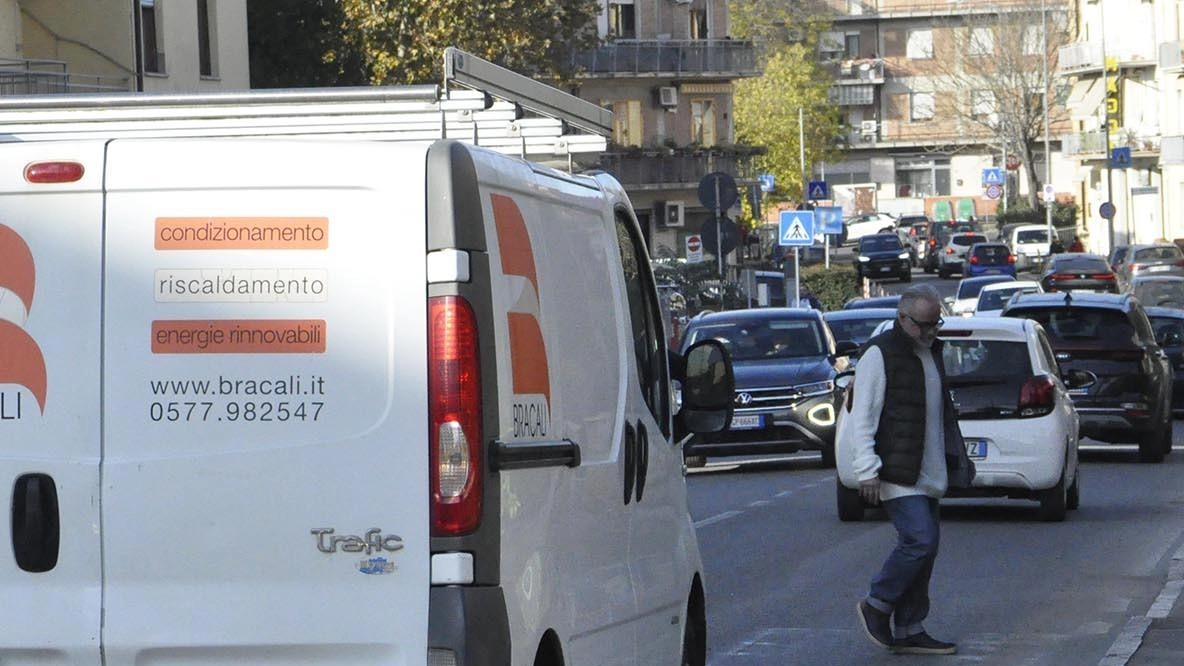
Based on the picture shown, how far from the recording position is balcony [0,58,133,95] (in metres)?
29.6

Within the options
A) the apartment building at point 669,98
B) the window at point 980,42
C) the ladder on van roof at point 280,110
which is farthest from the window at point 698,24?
the ladder on van roof at point 280,110

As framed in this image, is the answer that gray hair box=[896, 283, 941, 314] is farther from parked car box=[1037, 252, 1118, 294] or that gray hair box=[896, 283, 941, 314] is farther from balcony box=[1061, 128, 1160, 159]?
balcony box=[1061, 128, 1160, 159]

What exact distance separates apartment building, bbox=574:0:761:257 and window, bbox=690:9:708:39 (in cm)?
3

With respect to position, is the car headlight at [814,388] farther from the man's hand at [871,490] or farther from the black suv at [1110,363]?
the man's hand at [871,490]

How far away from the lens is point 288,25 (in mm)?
43156

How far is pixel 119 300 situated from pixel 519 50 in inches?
1292

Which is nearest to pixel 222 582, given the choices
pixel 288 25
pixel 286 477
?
pixel 286 477

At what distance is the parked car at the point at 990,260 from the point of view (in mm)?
73938

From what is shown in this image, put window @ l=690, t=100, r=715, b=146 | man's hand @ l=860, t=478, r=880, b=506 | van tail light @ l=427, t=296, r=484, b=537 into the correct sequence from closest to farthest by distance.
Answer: van tail light @ l=427, t=296, r=484, b=537 < man's hand @ l=860, t=478, r=880, b=506 < window @ l=690, t=100, r=715, b=146

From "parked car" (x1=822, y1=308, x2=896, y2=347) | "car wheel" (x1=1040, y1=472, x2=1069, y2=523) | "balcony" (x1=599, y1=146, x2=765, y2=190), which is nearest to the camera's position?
"car wheel" (x1=1040, y1=472, x2=1069, y2=523)

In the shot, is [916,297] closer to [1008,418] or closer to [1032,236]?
[1008,418]

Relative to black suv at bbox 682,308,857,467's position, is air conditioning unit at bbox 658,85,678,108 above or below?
above

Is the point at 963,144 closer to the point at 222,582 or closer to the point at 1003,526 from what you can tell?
the point at 1003,526

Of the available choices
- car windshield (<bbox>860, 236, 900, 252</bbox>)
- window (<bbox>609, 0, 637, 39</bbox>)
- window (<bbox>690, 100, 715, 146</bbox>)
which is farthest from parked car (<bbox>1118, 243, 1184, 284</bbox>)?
window (<bbox>609, 0, 637, 39</bbox>)
